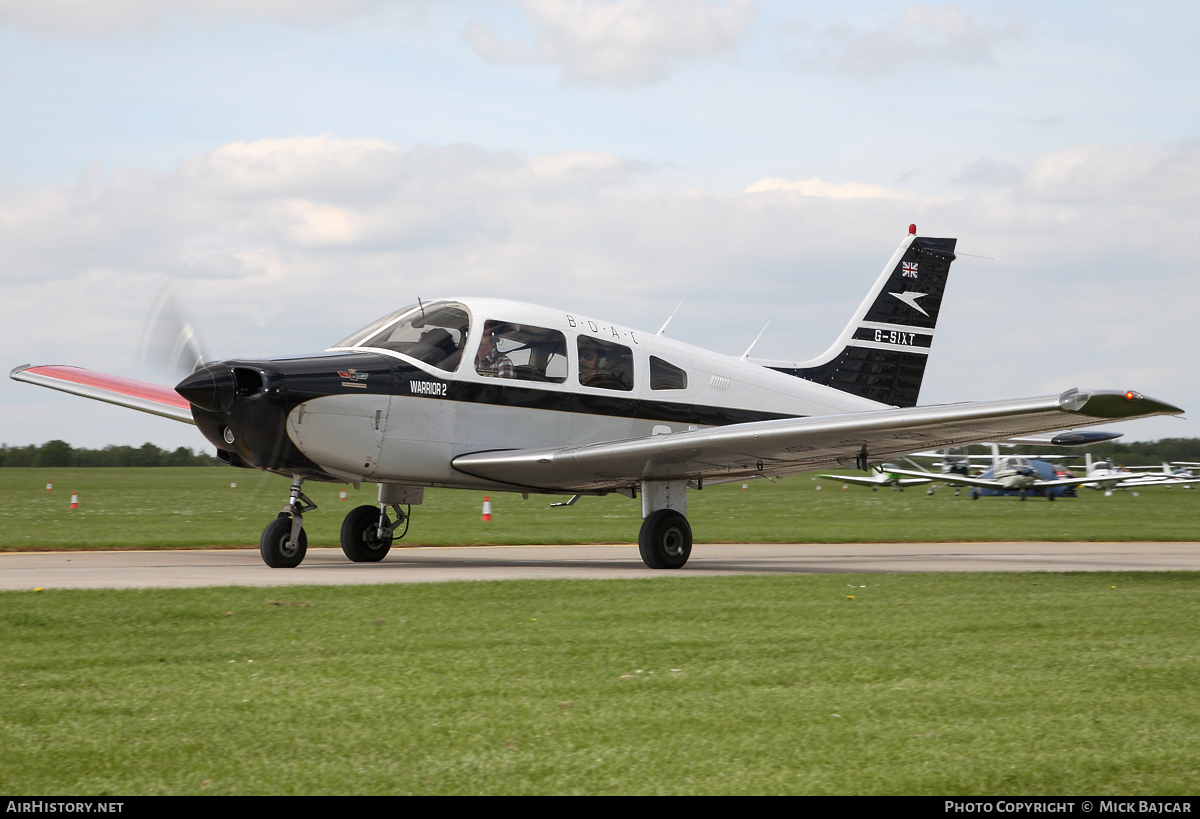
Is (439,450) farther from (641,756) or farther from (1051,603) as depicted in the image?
(641,756)

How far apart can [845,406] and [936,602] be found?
735cm

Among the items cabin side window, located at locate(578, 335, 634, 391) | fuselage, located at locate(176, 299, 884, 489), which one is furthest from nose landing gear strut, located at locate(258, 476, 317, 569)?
cabin side window, located at locate(578, 335, 634, 391)

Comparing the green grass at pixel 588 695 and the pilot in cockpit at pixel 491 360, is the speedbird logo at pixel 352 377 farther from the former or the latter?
the green grass at pixel 588 695

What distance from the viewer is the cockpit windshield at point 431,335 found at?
40.5 feet

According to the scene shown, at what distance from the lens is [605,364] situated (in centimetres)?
1343

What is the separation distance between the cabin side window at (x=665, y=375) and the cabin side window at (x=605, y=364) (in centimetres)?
33

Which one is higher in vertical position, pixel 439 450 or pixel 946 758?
pixel 439 450

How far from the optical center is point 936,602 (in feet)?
28.8

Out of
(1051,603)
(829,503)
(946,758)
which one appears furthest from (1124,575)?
(829,503)

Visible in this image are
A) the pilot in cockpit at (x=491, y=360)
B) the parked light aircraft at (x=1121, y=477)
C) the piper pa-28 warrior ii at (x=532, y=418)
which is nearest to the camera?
the piper pa-28 warrior ii at (x=532, y=418)

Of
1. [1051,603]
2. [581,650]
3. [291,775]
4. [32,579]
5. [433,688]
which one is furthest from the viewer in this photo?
[32,579]

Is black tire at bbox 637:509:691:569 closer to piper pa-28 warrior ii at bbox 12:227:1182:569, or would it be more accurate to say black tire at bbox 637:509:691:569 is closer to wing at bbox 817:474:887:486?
piper pa-28 warrior ii at bbox 12:227:1182:569

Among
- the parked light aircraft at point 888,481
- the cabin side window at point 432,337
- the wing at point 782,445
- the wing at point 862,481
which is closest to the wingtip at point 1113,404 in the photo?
the wing at point 782,445

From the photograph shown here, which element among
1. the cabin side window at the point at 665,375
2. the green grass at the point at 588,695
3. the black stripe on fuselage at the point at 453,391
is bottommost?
the green grass at the point at 588,695
